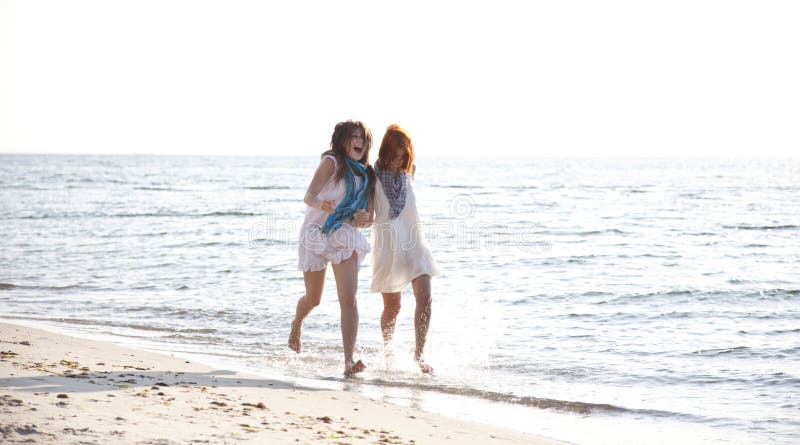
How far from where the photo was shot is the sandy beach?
11.4 ft

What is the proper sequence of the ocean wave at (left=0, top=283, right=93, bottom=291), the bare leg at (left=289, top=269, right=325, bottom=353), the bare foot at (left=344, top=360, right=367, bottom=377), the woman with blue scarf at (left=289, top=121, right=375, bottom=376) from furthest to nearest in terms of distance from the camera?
the ocean wave at (left=0, top=283, right=93, bottom=291)
the bare foot at (left=344, top=360, right=367, bottom=377)
the bare leg at (left=289, top=269, right=325, bottom=353)
the woman with blue scarf at (left=289, top=121, right=375, bottom=376)

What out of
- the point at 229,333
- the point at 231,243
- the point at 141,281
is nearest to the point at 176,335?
the point at 229,333

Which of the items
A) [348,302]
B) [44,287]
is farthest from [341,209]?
[44,287]

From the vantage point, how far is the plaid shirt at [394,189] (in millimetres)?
5758

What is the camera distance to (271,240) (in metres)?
18.8

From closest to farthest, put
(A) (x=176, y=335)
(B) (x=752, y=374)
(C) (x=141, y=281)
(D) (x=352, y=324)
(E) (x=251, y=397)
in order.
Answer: (E) (x=251, y=397) → (D) (x=352, y=324) → (B) (x=752, y=374) → (A) (x=176, y=335) → (C) (x=141, y=281)

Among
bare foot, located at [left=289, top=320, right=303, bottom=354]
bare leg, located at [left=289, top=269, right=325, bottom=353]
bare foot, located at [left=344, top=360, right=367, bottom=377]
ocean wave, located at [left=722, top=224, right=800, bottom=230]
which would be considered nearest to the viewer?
bare leg, located at [left=289, top=269, right=325, bottom=353]

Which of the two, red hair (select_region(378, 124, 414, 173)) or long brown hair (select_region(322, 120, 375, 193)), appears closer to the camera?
long brown hair (select_region(322, 120, 375, 193))

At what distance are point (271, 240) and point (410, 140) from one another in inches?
530

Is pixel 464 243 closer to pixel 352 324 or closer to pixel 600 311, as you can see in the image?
pixel 600 311

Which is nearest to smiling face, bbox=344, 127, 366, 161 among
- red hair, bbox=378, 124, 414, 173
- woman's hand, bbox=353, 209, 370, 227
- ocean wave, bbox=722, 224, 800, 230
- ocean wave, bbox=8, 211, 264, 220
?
red hair, bbox=378, 124, 414, 173

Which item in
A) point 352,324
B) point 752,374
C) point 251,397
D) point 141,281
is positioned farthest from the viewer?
point 141,281

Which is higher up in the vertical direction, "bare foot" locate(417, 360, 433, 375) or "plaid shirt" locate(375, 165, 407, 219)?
"plaid shirt" locate(375, 165, 407, 219)

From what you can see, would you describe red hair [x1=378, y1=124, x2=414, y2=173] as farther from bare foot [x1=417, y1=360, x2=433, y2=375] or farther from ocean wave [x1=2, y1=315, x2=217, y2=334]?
ocean wave [x1=2, y1=315, x2=217, y2=334]
